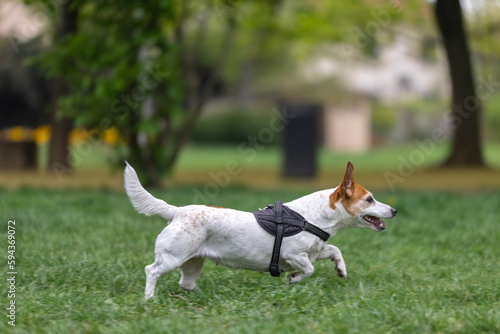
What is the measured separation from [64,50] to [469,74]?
9.71 meters

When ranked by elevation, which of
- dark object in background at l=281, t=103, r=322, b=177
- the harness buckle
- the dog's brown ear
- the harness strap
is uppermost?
dark object in background at l=281, t=103, r=322, b=177

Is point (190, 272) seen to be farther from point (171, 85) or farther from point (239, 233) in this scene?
point (171, 85)

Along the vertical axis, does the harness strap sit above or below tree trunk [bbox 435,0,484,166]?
below

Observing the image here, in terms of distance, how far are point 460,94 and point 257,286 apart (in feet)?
42.4

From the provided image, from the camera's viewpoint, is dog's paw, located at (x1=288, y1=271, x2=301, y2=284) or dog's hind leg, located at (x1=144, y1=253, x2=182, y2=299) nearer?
dog's hind leg, located at (x1=144, y1=253, x2=182, y2=299)

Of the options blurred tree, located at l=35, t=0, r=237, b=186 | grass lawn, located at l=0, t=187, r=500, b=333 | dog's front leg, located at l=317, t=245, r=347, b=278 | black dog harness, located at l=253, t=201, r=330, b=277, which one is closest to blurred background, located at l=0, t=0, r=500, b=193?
blurred tree, located at l=35, t=0, r=237, b=186

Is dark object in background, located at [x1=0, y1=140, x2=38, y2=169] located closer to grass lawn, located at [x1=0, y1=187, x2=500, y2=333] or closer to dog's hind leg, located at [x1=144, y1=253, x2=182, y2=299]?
grass lawn, located at [x1=0, y1=187, x2=500, y2=333]

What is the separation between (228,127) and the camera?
36.1m

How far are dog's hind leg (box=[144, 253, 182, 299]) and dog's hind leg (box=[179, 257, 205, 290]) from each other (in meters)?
0.28

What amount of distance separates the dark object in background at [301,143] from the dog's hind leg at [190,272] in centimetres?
1059

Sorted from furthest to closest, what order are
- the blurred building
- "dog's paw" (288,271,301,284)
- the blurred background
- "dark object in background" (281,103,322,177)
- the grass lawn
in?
the blurred building → "dark object in background" (281,103,322,177) → the blurred background → "dog's paw" (288,271,301,284) → the grass lawn

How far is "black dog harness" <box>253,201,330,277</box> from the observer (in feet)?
17.0

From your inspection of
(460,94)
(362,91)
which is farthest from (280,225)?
(362,91)

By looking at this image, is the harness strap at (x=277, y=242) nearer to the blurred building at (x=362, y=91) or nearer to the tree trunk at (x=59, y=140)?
the tree trunk at (x=59, y=140)
